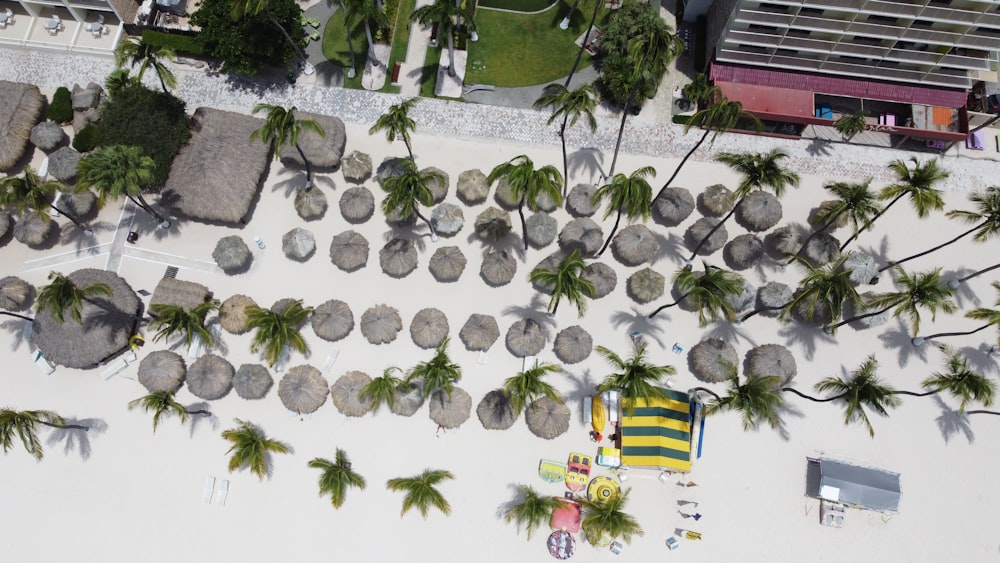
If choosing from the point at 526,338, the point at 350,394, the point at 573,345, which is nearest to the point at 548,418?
the point at 573,345

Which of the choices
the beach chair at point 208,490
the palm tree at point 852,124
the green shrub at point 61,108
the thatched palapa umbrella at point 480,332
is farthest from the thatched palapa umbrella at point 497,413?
the green shrub at point 61,108

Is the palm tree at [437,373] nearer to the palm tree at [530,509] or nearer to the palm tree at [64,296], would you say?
the palm tree at [530,509]

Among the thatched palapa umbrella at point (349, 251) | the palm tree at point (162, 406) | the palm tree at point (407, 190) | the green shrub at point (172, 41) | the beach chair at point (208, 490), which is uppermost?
the green shrub at point (172, 41)

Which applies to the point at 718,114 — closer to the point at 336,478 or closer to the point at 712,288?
the point at 712,288

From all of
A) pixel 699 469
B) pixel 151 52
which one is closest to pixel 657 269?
pixel 699 469

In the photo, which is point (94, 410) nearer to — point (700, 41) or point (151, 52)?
point (151, 52)

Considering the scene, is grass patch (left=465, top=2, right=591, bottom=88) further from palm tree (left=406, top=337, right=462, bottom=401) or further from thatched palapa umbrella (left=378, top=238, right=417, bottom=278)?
palm tree (left=406, top=337, right=462, bottom=401)
